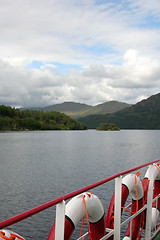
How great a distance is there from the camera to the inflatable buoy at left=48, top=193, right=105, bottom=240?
229cm

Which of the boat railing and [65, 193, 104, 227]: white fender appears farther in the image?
[65, 193, 104, 227]: white fender

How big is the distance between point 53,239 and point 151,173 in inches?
89.1

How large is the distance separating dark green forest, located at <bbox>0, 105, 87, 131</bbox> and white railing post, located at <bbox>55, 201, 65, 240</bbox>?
13934 centimetres

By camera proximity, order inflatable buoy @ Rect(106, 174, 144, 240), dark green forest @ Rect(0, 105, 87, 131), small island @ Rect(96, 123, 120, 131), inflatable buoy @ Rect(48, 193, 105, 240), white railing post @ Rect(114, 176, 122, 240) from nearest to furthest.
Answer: inflatable buoy @ Rect(48, 193, 105, 240) < white railing post @ Rect(114, 176, 122, 240) < inflatable buoy @ Rect(106, 174, 144, 240) < dark green forest @ Rect(0, 105, 87, 131) < small island @ Rect(96, 123, 120, 131)

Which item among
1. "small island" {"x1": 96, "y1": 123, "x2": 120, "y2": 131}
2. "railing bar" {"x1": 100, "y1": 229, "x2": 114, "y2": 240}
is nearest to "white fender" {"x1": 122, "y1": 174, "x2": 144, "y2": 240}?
"railing bar" {"x1": 100, "y1": 229, "x2": 114, "y2": 240}

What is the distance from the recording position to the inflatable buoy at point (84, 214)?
7.52 ft

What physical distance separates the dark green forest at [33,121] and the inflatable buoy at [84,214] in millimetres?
138677

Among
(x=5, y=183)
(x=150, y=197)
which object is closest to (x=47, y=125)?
(x=5, y=183)

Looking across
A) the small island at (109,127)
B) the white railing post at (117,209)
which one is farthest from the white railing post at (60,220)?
the small island at (109,127)

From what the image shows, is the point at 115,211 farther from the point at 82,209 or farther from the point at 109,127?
the point at 109,127

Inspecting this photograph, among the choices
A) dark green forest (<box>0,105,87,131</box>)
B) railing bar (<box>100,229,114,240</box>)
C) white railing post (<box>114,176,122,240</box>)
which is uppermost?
dark green forest (<box>0,105,87,131</box>)

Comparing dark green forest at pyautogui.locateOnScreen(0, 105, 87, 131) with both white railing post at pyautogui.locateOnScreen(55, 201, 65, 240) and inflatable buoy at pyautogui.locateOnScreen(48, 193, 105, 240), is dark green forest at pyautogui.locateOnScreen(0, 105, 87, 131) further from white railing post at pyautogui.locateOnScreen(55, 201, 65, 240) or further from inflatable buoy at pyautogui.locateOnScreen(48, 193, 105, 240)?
white railing post at pyautogui.locateOnScreen(55, 201, 65, 240)

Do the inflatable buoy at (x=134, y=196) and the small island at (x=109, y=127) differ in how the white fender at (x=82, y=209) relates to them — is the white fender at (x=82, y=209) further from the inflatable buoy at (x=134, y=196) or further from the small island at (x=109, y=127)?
the small island at (x=109, y=127)

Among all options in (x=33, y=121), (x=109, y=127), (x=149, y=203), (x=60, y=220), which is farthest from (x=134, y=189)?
(x=109, y=127)
